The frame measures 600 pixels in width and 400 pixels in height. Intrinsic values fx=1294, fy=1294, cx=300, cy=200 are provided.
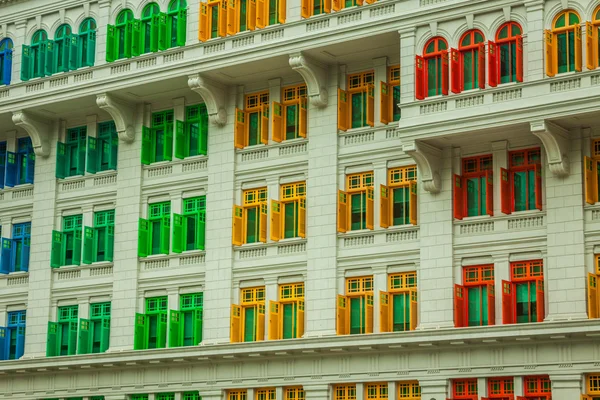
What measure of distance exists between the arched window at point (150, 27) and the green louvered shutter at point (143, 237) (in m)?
5.45

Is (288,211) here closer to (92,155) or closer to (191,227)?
(191,227)

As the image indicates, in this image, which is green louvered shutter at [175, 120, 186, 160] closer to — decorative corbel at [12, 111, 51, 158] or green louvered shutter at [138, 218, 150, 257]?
green louvered shutter at [138, 218, 150, 257]

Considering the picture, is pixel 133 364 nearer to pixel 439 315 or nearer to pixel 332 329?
pixel 332 329

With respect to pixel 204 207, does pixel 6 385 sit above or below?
below

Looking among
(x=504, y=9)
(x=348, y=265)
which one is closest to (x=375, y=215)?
(x=348, y=265)

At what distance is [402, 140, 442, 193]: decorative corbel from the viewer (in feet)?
114

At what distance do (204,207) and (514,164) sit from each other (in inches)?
406

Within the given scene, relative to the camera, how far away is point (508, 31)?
34156mm

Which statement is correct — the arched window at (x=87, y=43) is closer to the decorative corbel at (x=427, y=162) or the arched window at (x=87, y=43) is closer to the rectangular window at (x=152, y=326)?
the rectangular window at (x=152, y=326)

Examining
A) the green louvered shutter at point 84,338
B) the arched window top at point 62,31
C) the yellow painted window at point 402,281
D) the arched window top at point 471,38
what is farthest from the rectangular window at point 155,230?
the arched window top at point 471,38

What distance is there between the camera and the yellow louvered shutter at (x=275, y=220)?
38.1 m

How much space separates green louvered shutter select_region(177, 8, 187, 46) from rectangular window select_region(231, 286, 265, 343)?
8118 mm

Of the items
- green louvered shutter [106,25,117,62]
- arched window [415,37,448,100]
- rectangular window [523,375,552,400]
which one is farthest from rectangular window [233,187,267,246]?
rectangular window [523,375,552,400]

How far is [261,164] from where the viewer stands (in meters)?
39.2
